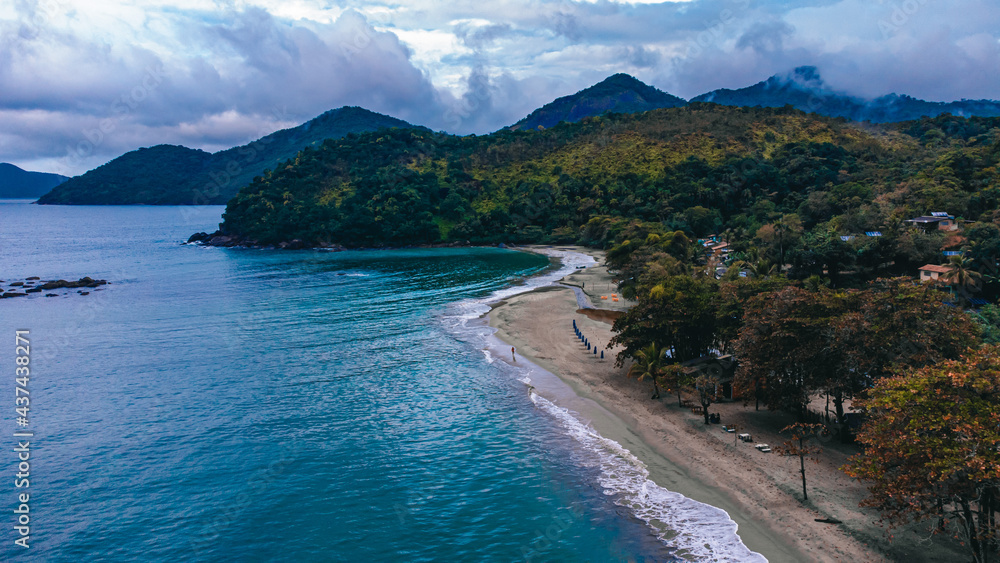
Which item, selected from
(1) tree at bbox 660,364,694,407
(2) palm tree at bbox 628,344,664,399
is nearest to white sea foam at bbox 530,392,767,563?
(1) tree at bbox 660,364,694,407

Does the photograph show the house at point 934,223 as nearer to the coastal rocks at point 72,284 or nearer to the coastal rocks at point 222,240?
the coastal rocks at point 72,284

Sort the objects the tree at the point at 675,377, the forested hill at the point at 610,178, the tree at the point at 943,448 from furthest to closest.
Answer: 1. the forested hill at the point at 610,178
2. the tree at the point at 675,377
3. the tree at the point at 943,448

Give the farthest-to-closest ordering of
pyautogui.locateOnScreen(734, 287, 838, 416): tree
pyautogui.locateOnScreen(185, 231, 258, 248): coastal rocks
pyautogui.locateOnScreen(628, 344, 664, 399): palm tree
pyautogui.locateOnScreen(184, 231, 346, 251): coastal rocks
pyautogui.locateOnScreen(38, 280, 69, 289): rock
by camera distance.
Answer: pyautogui.locateOnScreen(185, 231, 258, 248): coastal rocks
pyautogui.locateOnScreen(184, 231, 346, 251): coastal rocks
pyautogui.locateOnScreen(38, 280, 69, 289): rock
pyautogui.locateOnScreen(628, 344, 664, 399): palm tree
pyautogui.locateOnScreen(734, 287, 838, 416): tree

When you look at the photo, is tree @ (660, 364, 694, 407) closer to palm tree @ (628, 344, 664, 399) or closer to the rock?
palm tree @ (628, 344, 664, 399)

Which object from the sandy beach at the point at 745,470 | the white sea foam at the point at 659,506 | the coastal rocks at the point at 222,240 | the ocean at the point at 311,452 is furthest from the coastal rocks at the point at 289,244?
the white sea foam at the point at 659,506

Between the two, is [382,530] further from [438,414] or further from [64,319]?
[64,319]

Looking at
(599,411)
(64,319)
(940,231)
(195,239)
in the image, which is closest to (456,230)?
(195,239)
